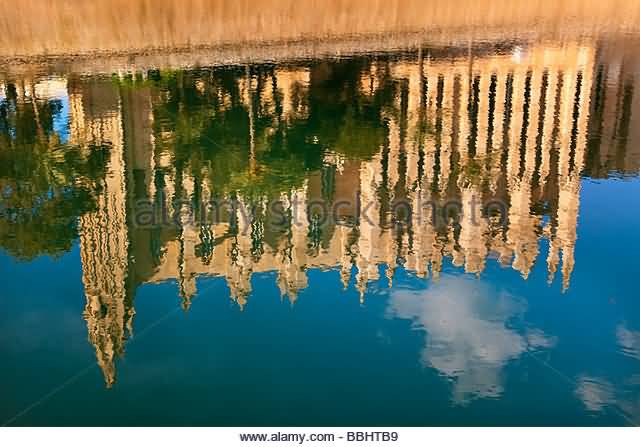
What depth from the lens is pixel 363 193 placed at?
107 feet

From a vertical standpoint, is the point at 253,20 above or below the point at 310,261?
above

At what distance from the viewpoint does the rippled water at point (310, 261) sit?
18.5m

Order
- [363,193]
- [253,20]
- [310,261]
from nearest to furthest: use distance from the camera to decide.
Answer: [310,261]
[363,193]
[253,20]

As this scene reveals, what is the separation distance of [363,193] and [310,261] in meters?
8.74

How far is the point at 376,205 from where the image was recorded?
31672mm

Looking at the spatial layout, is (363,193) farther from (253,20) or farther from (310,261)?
(253,20)

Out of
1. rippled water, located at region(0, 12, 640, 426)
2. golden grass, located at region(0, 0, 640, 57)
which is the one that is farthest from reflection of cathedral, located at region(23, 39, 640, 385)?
golden grass, located at region(0, 0, 640, 57)

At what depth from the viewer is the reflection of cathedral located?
24.7 meters

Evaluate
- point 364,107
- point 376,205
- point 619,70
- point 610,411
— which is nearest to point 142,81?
point 364,107

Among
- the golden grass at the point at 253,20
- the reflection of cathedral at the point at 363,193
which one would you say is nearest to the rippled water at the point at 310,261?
the reflection of cathedral at the point at 363,193

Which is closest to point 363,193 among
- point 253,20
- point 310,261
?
point 310,261

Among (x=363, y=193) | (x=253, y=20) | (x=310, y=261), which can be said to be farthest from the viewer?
(x=253, y=20)

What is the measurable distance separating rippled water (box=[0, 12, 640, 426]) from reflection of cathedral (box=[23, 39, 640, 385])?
0.14 m

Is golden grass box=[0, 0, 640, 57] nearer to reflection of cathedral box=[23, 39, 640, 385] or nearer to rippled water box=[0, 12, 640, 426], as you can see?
reflection of cathedral box=[23, 39, 640, 385]
